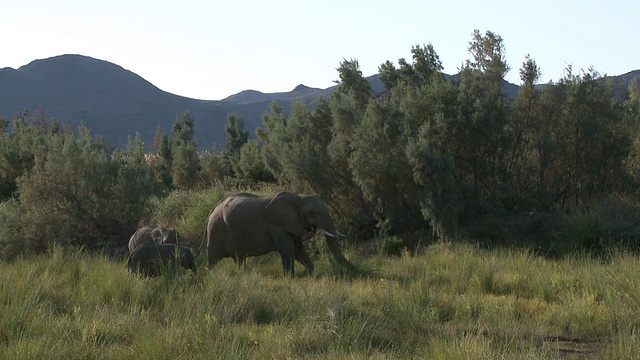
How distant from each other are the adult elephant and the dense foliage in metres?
2.61

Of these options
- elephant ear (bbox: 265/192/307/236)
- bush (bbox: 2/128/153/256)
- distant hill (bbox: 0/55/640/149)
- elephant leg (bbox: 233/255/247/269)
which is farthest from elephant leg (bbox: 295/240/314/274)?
distant hill (bbox: 0/55/640/149)

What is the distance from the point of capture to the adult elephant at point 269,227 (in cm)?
1083

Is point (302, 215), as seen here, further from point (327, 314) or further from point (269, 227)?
point (327, 314)

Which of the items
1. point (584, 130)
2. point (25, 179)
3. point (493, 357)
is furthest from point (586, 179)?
point (25, 179)

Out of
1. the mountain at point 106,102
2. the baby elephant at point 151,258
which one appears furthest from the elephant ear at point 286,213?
the mountain at point 106,102

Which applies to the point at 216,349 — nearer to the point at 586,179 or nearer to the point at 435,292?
the point at 435,292

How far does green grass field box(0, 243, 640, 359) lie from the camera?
569 cm

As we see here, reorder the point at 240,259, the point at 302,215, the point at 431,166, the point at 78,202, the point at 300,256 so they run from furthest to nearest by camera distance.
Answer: the point at 78,202 < the point at 431,166 < the point at 240,259 < the point at 300,256 < the point at 302,215

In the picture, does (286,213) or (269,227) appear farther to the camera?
(269,227)

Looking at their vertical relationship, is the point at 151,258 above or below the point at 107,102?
below

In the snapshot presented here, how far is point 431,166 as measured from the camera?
12602 mm

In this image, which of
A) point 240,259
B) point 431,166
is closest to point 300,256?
point 240,259

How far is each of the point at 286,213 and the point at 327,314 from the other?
450 cm

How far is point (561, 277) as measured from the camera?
9.08 meters
